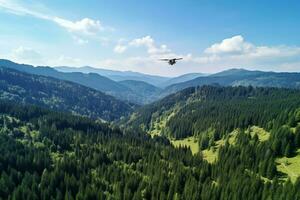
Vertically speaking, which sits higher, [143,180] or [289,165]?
[289,165]

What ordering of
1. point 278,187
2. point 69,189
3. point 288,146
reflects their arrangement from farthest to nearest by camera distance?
point 288,146 → point 69,189 → point 278,187

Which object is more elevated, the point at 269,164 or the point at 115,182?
the point at 269,164

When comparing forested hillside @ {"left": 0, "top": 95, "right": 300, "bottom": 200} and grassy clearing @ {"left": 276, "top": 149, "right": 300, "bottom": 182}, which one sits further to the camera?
grassy clearing @ {"left": 276, "top": 149, "right": 300, "bottom": 182}

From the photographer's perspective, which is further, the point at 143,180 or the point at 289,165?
the point at 289,165

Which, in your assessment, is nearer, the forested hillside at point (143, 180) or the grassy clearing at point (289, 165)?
the forested hillside at point (143, 180)

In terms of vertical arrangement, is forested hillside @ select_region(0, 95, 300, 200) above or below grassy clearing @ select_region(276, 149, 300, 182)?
below

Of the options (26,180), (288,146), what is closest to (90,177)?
(26,180)

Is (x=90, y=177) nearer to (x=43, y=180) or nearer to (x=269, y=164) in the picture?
(x=43, y=180)

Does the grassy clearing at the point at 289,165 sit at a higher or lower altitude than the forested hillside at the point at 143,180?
higher
